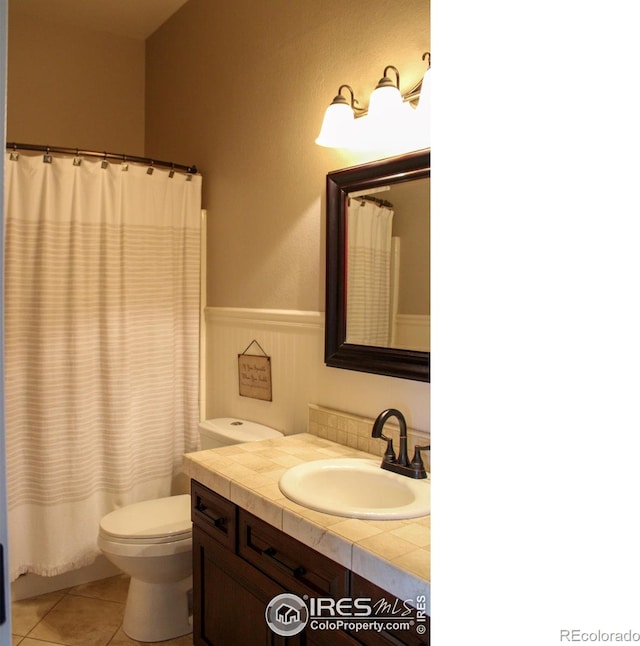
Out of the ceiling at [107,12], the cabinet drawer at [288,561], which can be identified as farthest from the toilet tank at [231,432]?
the ceiling at [107,12]

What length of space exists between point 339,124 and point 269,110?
66 centimetres

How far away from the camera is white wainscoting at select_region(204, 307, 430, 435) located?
2.02 m

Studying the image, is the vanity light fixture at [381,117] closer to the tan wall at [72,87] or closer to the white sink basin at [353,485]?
the white sink basin at [353,485]

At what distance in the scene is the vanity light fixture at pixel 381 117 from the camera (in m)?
1.85

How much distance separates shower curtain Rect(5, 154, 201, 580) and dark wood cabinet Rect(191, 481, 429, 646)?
88 cm

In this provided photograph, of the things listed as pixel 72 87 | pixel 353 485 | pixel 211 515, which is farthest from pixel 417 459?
pixel 72 87

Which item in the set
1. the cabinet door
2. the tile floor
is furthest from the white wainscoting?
the tile floor

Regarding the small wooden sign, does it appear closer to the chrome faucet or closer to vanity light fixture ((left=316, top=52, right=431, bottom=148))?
the chrome faucet

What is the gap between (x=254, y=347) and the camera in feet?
8.84

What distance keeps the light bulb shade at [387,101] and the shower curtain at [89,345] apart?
1354 mm
